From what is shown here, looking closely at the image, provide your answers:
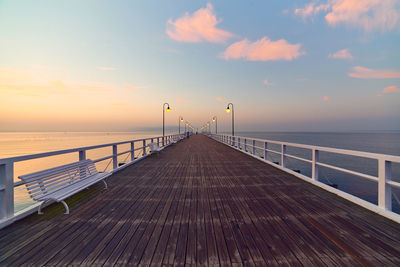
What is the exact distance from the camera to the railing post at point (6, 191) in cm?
268

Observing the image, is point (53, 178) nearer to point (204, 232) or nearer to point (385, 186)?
point (204, 232)

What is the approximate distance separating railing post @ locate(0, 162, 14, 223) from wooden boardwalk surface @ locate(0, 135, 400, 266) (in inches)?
8.9

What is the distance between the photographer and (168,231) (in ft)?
8.44

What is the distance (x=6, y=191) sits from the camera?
8.90ft

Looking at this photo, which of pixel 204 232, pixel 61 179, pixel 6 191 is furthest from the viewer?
pixel 61 179

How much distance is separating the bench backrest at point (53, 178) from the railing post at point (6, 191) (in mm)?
262

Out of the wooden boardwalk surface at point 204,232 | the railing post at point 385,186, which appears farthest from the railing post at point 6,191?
the railing post at point 385,186

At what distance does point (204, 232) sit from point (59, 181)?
2825 mm

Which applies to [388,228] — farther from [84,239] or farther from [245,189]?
[84,239]

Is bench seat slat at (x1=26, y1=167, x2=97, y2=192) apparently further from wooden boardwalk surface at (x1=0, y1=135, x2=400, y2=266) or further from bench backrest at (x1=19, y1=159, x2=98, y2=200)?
wooden boardwalk surface at (x1=0, y1=135, x2=400, y2=266)

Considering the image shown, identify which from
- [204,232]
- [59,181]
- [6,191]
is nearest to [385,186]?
[204,232]

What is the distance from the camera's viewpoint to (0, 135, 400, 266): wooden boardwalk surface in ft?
6.73

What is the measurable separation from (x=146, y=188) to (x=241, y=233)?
280 centimetres

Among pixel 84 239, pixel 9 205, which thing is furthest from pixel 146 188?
pixel 9 205
